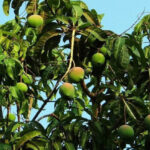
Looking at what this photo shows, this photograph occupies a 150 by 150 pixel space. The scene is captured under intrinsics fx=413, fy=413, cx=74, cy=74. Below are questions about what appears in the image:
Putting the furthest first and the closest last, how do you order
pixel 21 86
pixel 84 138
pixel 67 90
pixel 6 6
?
1. pixel 21 86
2. pixel 6 6
3. pixel 84 138
4. pixel 67 90

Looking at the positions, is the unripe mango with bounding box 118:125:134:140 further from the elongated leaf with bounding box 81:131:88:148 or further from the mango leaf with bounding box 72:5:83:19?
the mango leaf with bounding box 72:5:83:19

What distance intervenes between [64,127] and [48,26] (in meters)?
0.69

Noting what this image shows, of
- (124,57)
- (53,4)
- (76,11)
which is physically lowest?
(124,57)

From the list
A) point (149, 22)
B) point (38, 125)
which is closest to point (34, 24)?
point (38, 125)

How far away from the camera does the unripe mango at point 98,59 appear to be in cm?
253

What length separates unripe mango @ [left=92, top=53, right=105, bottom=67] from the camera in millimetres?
2529

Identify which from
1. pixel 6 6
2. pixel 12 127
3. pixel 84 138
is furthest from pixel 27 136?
pixel 6 6

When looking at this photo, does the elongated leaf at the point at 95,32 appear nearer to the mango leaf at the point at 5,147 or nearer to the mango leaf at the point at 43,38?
the mango leaf at the point at 43,38

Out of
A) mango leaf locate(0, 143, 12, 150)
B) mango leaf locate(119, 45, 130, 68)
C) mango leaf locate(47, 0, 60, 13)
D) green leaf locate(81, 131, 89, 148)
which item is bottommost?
mango leaf locate(0, 143, 12, 150)

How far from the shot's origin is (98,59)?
8.29 ft

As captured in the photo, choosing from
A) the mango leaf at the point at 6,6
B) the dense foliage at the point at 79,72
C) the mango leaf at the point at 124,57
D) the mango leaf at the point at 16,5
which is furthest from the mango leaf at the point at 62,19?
the mango leaf at the point at 6,6

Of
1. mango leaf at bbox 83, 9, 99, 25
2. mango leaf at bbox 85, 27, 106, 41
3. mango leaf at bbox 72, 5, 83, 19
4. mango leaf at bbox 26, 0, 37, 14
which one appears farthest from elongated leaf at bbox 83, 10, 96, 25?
mango leaf at bbox 26, 0, 37, 14

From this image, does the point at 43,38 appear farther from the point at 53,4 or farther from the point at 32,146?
the point at 32,146

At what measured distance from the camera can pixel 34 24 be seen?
2602mm
